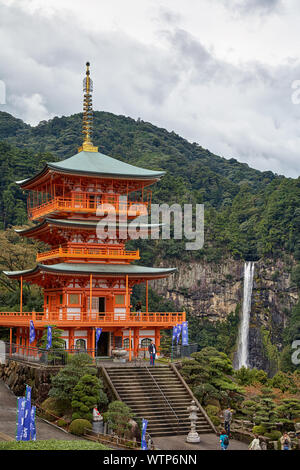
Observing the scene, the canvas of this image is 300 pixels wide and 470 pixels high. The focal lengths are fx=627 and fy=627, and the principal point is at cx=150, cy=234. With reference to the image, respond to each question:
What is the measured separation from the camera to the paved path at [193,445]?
2328 centimetres

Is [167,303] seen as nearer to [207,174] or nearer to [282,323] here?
[282,323]

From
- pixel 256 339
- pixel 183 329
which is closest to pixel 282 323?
pixel 256 339

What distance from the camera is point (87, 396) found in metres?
25.5

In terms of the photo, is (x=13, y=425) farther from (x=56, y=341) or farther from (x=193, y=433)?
(x=193, y=433)

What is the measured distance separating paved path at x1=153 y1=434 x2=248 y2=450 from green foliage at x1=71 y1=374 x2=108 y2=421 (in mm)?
2876

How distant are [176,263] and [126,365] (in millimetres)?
55711

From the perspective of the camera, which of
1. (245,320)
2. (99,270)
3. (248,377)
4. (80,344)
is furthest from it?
(245,320)

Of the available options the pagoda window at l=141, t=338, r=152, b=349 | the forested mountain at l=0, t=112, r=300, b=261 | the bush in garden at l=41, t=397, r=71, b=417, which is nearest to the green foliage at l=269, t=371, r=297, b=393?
the pagoda window at l=141, t=338, r=152, b=349

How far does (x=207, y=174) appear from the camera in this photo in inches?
4304

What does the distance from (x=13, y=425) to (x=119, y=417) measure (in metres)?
4.42

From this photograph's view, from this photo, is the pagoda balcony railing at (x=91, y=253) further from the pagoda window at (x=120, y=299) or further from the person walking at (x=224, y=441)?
the person walking at (x=224, y=441)

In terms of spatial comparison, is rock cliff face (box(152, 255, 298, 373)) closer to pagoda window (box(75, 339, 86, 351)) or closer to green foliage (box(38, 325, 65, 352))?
pagoda window (box(75, 339, 86, 351))

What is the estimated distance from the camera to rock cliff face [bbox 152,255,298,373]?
75.1m

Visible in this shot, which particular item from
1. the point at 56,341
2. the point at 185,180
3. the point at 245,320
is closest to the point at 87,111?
the point at 56,341
